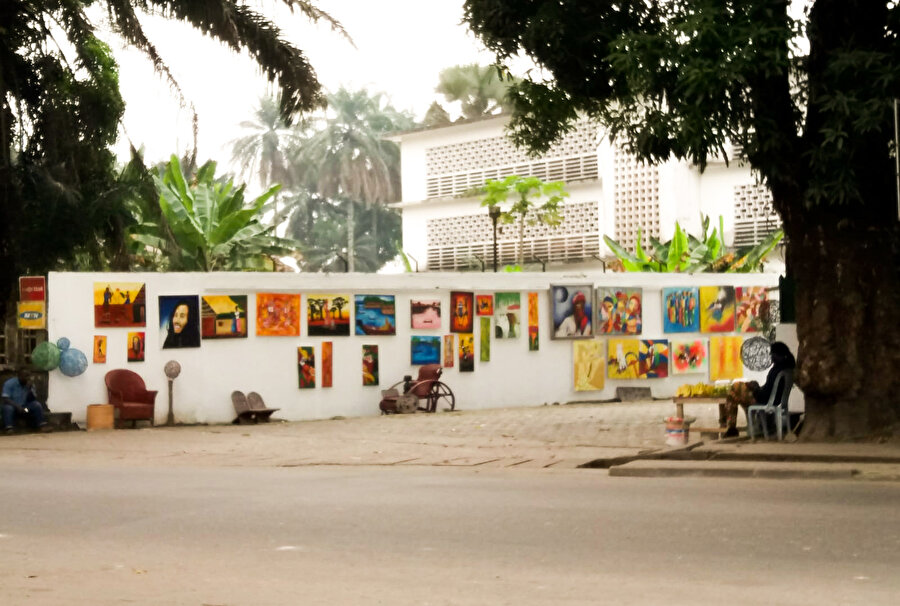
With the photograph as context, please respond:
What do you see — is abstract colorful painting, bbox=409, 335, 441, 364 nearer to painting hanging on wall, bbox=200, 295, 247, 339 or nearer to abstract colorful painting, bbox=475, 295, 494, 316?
abstract colorful painting, bbox=475, 295, 494, 316

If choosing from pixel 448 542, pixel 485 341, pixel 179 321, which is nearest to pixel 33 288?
pixel 179 321

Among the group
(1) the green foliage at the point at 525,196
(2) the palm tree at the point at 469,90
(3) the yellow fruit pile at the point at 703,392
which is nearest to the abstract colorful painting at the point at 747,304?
(1) the green foliage at the point at 525,196

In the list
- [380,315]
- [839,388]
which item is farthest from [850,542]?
[380,315]

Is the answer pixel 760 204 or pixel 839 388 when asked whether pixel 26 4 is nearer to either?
pixel 839 388

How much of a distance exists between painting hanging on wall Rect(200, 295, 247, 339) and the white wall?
0.13 m

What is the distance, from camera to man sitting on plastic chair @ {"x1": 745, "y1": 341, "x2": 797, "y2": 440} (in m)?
17.0

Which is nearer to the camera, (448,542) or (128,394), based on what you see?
(448,542)

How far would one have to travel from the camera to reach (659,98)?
51.4 feet

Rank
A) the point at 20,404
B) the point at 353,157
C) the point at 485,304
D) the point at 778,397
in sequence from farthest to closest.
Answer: the point at 353,157 < the point at 485,304 < the point at 20,404 < the point at 778,397

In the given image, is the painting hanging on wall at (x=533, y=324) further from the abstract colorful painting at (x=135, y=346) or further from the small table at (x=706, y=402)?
the small table at (x=706, y=402)

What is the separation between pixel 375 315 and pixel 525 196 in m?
16.1

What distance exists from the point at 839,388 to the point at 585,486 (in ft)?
14.0

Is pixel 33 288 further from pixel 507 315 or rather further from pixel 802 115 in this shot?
pixel 802 115

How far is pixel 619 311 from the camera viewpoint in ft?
96.8
